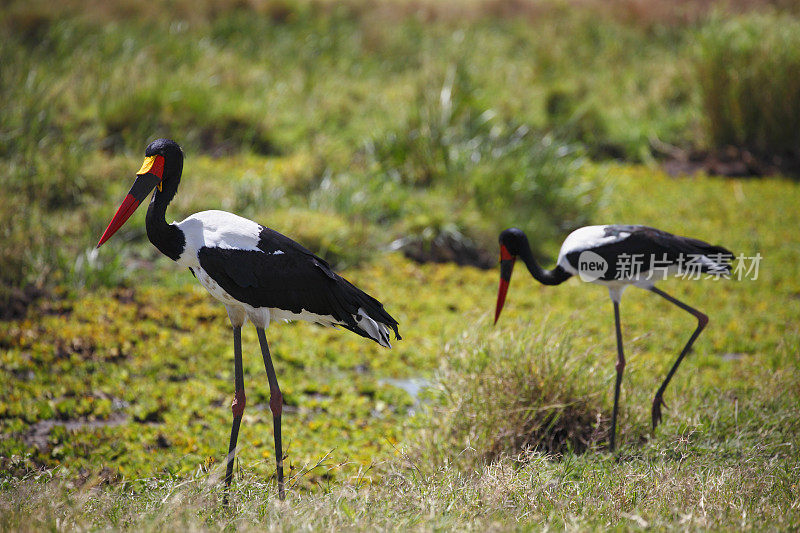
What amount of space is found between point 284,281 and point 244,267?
0.20 m

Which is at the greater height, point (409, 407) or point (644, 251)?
point (644, 251)

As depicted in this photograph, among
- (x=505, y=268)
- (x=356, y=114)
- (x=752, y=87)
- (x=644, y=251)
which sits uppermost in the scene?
(x=752, y=87)

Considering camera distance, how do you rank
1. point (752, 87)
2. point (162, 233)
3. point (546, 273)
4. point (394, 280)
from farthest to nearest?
point (752, 87) → point (394, 280) → point (546, 273) → point (162, 233)

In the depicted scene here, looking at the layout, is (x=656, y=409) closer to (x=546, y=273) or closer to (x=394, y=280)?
(x=546, y=273)

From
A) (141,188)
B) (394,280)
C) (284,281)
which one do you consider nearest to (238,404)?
(284,281)

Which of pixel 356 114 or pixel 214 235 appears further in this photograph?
pixel 356 114

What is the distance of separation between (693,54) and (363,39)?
569 cm

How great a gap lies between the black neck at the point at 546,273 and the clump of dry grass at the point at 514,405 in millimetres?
287

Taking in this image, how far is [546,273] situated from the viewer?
4.29 meters

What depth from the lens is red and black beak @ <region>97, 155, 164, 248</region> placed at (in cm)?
326

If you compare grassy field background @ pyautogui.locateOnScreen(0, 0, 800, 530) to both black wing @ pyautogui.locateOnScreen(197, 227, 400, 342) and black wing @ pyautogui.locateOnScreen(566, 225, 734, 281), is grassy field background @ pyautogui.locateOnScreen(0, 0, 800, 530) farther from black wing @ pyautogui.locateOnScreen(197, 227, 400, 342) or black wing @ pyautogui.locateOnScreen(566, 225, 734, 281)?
black wing @ pyautogui.locateOnScreen(197, 227, 400, 342)

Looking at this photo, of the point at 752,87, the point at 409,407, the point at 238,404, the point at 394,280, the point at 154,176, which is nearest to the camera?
the point at 154,176

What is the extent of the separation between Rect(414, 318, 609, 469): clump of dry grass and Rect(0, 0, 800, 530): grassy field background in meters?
0.02

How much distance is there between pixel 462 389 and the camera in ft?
13.5
